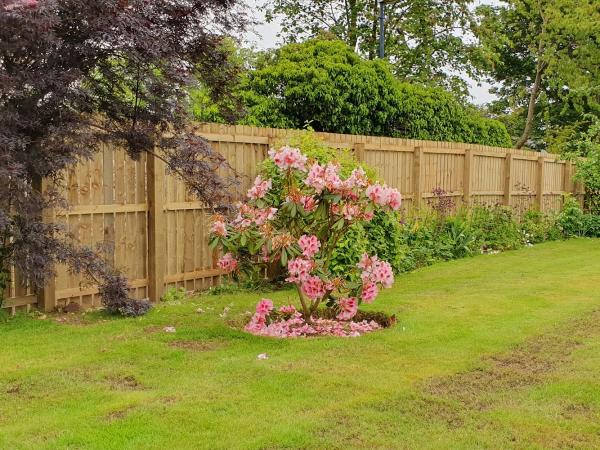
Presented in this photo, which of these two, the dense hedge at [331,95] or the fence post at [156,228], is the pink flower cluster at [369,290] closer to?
the fence post at [156,228]

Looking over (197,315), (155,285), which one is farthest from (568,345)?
(155,285)

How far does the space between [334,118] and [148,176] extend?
7.21 metres

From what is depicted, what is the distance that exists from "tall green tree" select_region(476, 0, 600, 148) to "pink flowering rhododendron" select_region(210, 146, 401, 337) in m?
21.2

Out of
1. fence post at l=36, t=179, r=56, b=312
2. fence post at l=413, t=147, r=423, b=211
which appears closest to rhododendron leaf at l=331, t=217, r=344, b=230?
fence post at l=36, t=179, r=56, b=312

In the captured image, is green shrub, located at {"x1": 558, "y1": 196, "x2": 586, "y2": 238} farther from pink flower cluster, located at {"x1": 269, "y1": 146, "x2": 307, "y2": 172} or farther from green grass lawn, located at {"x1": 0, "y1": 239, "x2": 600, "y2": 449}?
pink flower cluster, located at {"x1": 269, "y1": 146, "x2": 307, "y2": 172}

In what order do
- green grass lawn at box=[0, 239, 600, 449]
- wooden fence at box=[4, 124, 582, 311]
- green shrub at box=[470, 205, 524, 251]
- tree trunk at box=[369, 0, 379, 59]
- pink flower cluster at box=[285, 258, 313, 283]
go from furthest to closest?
tree trunk at box=[369, 0, 379, 59], green shrub at box=[470, 205, 524, 251], wooden fence at box=[4, 124, 582, 311], pink flower cluster at box=[285, 258, 313, 283], green grass lawn at box=[0, 239, 600, 449]

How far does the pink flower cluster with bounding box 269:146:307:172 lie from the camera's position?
242 inches

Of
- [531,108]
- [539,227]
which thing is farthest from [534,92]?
[539,227]

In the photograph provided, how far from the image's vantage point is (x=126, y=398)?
4.46 m

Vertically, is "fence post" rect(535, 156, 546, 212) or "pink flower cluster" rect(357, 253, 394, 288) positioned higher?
"fence post" rect(535, 156, 546, 212)

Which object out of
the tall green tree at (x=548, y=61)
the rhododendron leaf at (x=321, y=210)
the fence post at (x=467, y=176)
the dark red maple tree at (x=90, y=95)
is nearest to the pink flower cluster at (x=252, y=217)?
the rhododendron leaf at (x=321, y=210)

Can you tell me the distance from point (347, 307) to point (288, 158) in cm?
144

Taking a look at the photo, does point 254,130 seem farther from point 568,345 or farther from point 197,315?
point 568,345

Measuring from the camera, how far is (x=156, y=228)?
7.85 m
